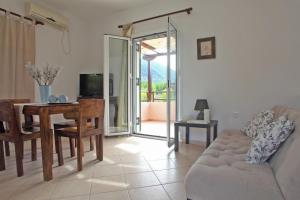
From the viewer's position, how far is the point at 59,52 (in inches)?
181

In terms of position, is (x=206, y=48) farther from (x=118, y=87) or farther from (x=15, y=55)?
(x=15, y=55)

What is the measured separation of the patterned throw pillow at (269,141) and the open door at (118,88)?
3.17 meters

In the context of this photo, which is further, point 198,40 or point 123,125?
point 123,125

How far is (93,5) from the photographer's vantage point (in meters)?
4.41

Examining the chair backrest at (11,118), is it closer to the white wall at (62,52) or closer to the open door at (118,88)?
the white wall at (62,52)

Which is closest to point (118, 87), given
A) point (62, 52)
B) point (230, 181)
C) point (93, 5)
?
point (62, 52)

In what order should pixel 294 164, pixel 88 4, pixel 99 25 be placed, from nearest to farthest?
1. pixel 294 164
2. pixel 88 4
3. pixel 99 25

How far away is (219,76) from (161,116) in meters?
3.99

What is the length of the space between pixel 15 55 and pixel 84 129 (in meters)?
2.13

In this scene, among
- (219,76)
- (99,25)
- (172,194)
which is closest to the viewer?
(172,194)

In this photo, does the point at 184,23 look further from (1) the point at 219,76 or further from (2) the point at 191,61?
(1) the point at 219,76

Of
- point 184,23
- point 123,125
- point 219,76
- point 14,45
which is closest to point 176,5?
point 184,23

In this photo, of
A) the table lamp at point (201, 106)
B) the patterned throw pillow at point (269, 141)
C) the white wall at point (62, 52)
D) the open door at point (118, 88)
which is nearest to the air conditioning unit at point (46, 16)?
the white wall at point (62, 52)

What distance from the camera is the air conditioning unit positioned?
3.87m
